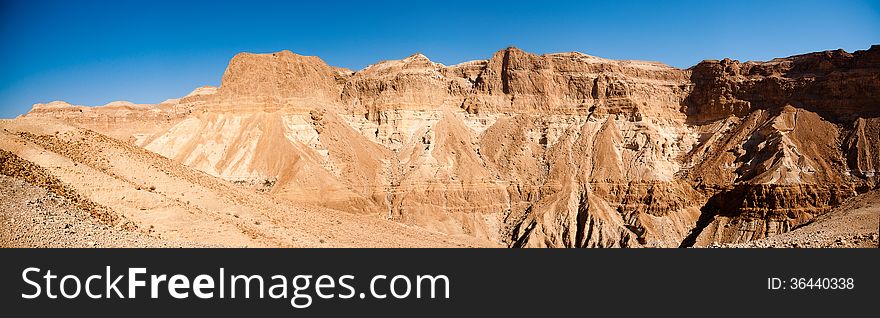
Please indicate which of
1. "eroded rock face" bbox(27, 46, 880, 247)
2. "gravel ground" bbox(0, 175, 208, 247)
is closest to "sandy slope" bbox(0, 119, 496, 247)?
"gravel ground" bbox(0, 175, 208, 247)

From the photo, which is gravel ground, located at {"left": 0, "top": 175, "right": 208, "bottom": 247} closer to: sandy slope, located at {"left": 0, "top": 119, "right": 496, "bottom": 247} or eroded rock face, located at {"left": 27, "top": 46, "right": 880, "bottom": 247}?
sandy slope, located at {"left": 0, "top": 119, "right": 496, "bottom": 247}

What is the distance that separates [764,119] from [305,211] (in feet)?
177

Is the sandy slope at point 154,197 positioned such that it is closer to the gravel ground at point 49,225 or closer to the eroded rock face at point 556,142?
the gravel ground at point 49,225

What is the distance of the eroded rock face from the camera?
2343 inches

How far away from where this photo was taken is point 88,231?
18.1 meters

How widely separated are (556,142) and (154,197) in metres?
52.0

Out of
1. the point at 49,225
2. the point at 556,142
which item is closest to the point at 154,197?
the point at 49,225

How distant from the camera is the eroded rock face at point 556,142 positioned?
59.5 meters

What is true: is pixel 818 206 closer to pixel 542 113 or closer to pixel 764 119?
pixel 764 119

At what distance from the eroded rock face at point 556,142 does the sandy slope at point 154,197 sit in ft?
95.2

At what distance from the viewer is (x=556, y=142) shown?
70.4 meters

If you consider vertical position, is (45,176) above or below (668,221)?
above

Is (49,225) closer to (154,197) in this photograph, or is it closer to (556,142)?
(154,197)

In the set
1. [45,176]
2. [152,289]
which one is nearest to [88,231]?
[45,176]
